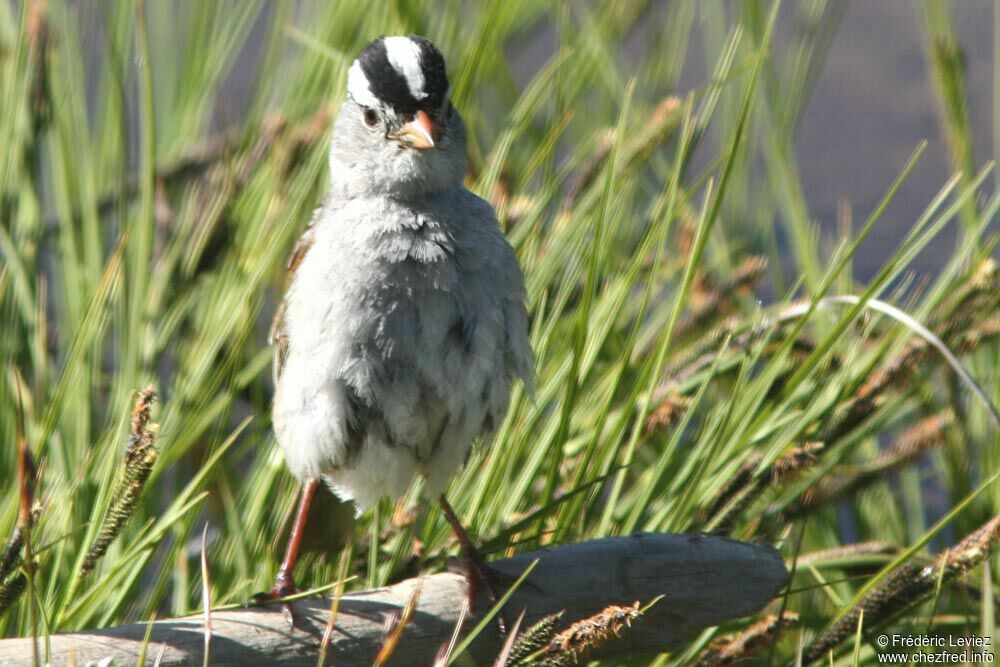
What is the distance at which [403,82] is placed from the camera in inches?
78.9

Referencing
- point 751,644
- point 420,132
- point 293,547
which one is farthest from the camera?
point 293,547

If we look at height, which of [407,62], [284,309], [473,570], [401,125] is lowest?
[473,570]

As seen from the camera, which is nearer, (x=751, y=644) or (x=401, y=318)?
(x=751, y=644)

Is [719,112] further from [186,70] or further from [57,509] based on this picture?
[57,509]

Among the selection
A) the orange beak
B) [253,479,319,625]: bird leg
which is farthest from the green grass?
the orange beak

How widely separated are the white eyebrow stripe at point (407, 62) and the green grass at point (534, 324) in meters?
0.21

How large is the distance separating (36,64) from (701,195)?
1.87m

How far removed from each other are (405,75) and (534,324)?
50cm

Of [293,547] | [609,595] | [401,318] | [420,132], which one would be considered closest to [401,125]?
[420,132]

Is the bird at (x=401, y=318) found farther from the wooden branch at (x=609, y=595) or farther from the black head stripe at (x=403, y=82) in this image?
the wooden branch at (x=609, y=595)

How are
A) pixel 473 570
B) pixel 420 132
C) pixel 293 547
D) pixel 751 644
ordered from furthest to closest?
pixel 293 547, pixel 420 132, pixel 473 570, pixel 751 644

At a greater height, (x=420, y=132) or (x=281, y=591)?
(x=420, y=132)

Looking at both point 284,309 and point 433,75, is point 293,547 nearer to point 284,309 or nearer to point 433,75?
point 284,309

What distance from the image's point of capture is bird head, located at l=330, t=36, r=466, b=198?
1.98 metres
